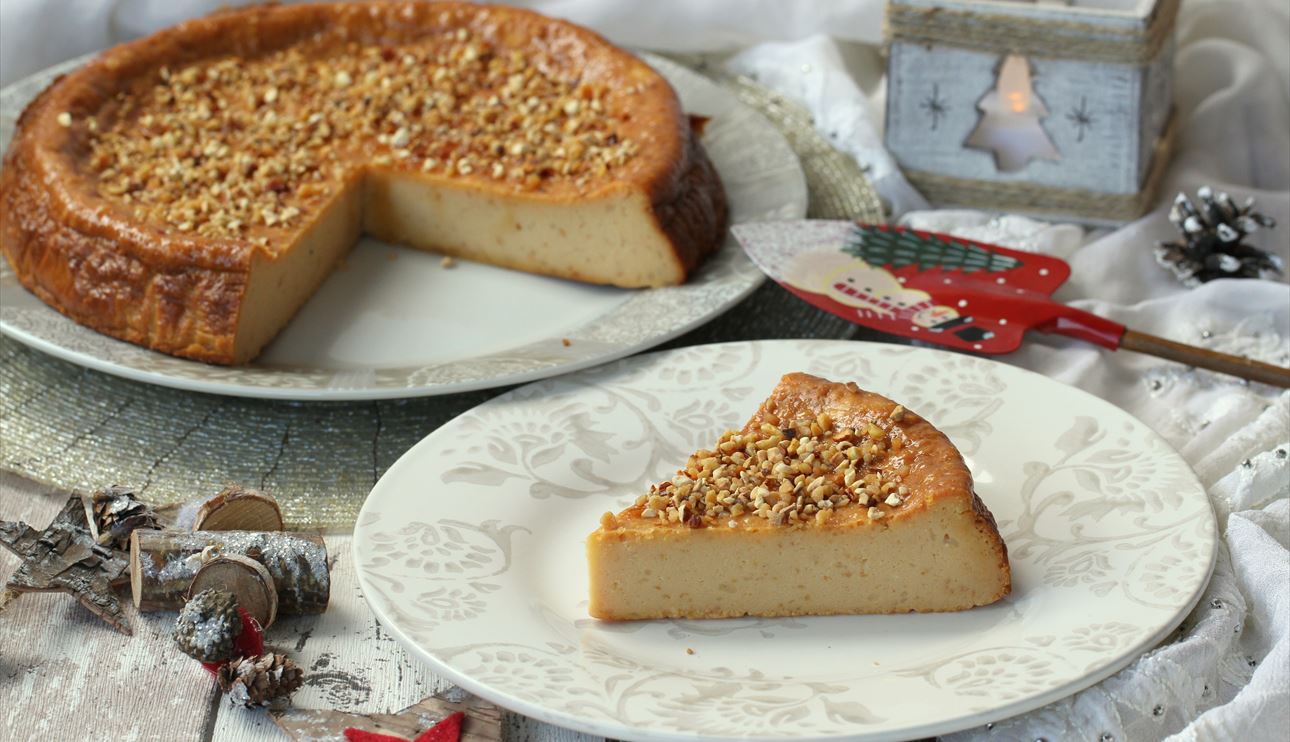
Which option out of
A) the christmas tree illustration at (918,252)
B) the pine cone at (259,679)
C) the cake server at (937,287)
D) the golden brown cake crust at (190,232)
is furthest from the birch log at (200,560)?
the christmas tree illustration at (918,252)

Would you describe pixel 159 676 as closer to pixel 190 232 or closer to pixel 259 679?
pixel 259 679

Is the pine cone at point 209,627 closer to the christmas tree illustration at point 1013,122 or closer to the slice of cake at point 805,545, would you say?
the slice of cake at point 805,545

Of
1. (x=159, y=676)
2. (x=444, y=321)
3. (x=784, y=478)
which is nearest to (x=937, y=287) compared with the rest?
(x=784, y=478)

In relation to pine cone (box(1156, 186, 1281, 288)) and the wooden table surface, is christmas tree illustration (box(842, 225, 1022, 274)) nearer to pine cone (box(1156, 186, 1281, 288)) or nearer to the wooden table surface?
pine cone (box(1156, 186, 1281, 288))

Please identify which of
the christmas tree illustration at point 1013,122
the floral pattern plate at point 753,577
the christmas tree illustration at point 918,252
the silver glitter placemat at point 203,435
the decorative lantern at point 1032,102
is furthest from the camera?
the christmas tree illustration at point 1013,122

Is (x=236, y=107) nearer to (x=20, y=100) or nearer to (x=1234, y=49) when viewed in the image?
(x=20, y=100)

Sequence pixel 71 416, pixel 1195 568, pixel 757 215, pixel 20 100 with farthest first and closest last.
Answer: pixel 20 100, pixel 757 215, pixel 71 416, pixel 1195 568

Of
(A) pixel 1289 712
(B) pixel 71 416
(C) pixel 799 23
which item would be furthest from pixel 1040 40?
(B) pixel 71 416
